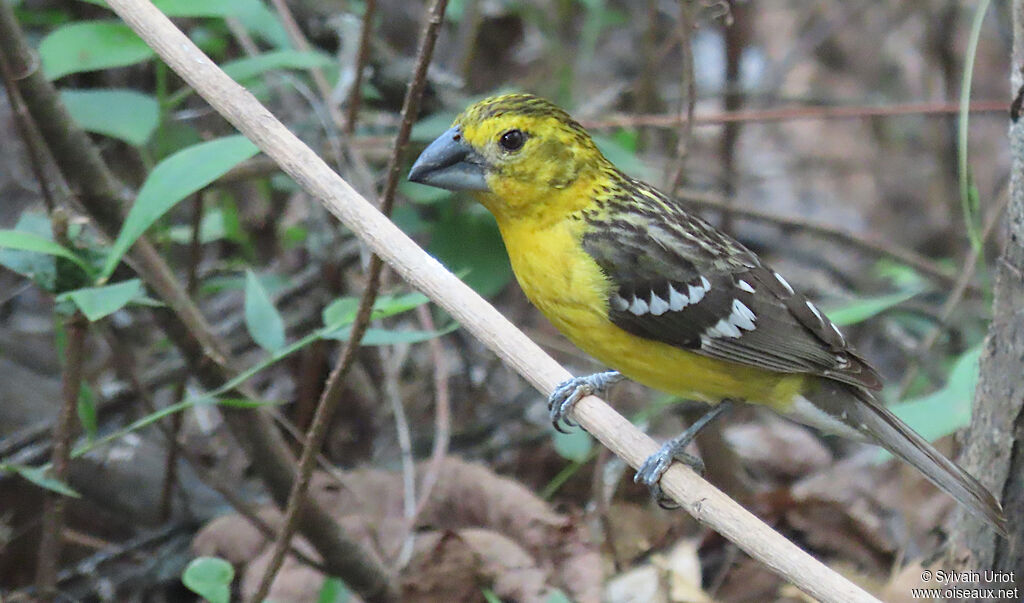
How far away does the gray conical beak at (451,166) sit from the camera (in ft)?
10.6

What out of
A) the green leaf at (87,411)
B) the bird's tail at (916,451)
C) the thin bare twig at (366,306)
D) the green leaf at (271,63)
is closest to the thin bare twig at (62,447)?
the green leaf at (87,411)

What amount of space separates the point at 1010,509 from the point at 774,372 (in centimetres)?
81

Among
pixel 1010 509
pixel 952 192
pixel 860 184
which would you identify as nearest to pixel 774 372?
pixel 1010 509

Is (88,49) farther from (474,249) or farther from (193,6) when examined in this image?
(474,249)

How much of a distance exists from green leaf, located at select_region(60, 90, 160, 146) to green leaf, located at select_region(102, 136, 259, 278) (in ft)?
3.02

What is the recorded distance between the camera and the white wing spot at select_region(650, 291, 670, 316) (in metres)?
3.28

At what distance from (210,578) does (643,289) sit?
57.6 inches

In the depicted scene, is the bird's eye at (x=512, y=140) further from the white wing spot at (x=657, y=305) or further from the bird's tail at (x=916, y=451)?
the bird's tail at (x=916, y=451)

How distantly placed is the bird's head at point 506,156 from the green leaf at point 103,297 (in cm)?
92

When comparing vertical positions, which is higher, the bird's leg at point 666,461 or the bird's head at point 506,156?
the bird's head at point 506,156

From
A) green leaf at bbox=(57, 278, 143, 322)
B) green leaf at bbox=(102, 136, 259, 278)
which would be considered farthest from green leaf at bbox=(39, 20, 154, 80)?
green leaf at bbox=(57, 278, 143, 322)

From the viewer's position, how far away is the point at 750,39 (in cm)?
795

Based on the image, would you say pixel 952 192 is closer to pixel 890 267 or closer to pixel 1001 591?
pixel 890 267

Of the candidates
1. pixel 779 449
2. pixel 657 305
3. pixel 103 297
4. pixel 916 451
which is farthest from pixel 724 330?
pixel 779 449
